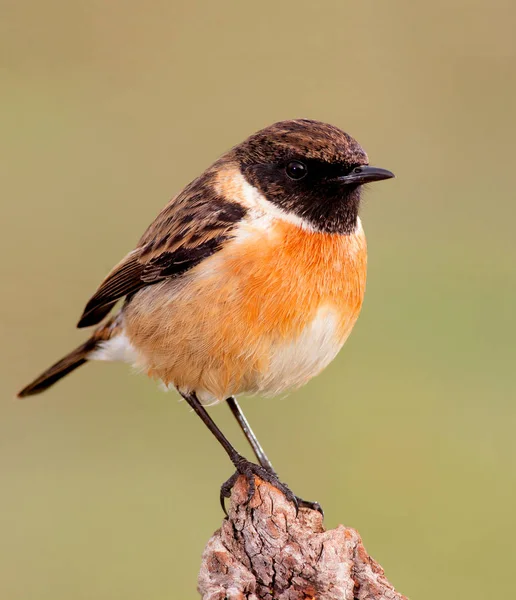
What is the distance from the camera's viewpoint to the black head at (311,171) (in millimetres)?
5328

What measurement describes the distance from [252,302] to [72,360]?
1853 mm

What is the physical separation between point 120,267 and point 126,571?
291cm

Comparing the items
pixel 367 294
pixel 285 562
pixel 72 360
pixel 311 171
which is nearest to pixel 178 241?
pixel 311 171

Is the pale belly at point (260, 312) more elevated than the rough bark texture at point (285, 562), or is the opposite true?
the pale belly at point (260, 312)

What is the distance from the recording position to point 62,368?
679 cm

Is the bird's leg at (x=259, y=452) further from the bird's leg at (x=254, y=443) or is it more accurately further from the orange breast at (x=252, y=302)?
the orange breast at (x=252, y=302)

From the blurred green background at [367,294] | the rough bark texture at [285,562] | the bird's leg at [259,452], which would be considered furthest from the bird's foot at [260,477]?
the blurred green background at [367,294]

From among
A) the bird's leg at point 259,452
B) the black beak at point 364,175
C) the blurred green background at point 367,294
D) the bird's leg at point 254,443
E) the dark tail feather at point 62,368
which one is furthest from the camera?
the blurred green background at point 367,294

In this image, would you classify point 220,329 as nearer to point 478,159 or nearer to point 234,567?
point 234,567

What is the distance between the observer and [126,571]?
8.09 meters

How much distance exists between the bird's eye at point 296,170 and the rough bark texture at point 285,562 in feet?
5.17

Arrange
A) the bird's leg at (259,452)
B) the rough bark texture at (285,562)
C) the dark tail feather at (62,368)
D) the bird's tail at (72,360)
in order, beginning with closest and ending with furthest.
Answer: the rough bark texture at (285,562) → the bird's leg at (259,452) → the bird's tail at (72,360) → the dark tail feather at (62,368)

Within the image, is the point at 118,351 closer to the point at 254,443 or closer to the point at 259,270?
the point at 254,443

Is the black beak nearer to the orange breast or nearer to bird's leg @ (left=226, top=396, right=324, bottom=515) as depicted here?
the orange breast
